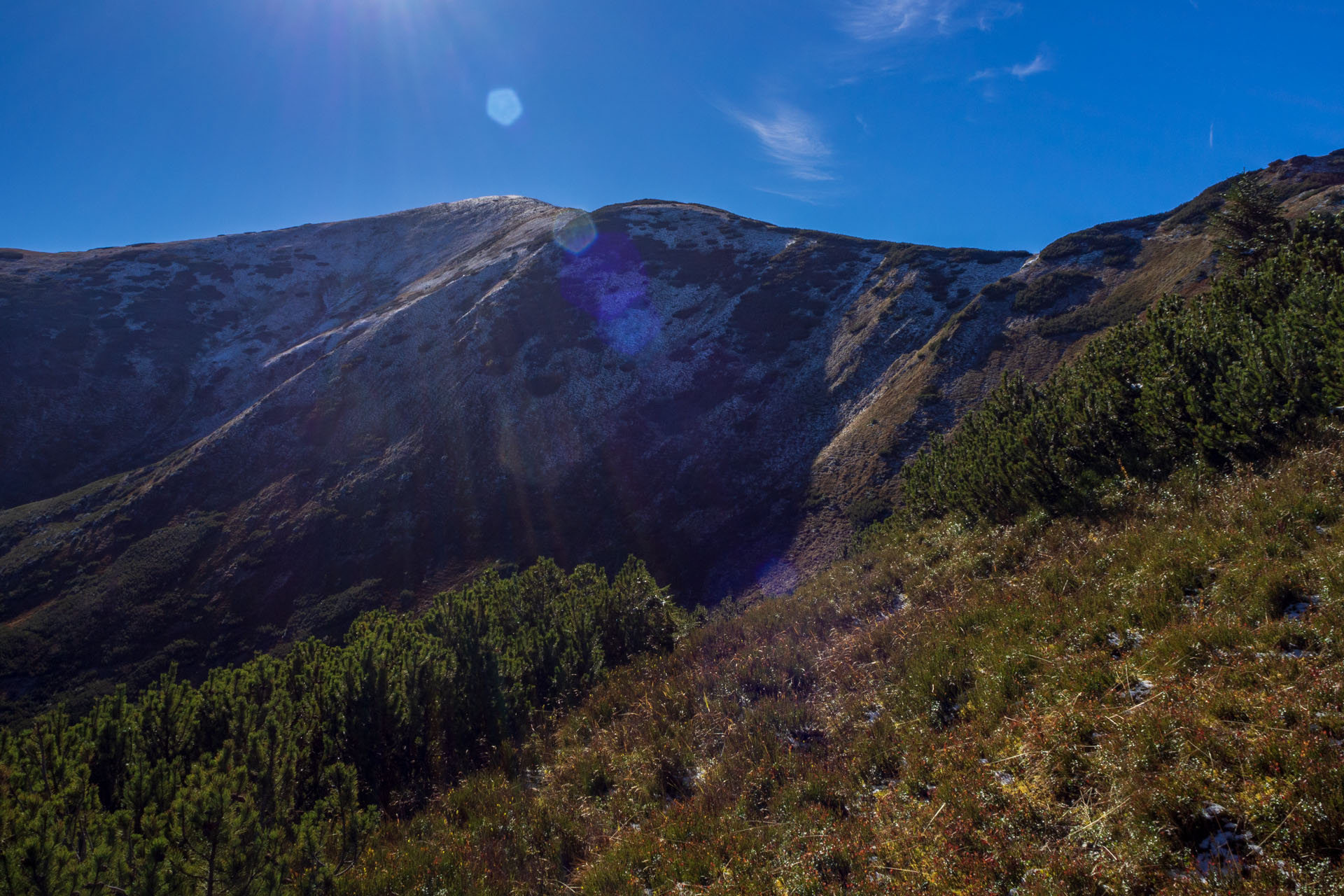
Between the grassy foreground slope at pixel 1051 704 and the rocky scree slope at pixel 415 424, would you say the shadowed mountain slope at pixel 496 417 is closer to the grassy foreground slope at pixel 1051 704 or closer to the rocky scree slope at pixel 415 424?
the rocky scree slope at pixel 415 424

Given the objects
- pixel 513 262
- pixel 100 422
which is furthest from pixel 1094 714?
pixel 100 422

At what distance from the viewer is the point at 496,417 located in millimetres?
41969

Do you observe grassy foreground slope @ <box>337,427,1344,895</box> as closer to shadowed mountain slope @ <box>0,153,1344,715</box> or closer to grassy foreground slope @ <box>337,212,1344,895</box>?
grassy foreground slope @ <box>337,212,1344,895</box>

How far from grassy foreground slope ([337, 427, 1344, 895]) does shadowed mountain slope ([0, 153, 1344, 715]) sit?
721 inches

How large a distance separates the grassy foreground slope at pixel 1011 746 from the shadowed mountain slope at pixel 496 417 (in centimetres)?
1832

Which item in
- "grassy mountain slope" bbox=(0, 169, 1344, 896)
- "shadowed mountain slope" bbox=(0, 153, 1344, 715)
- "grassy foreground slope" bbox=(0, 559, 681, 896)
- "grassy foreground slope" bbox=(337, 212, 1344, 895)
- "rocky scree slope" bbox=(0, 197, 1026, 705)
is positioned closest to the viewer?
"grassy foreground slope" bbox=(337, 212, 1344, 895)

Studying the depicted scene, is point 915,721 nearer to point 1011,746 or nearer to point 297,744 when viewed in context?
point 1011,746

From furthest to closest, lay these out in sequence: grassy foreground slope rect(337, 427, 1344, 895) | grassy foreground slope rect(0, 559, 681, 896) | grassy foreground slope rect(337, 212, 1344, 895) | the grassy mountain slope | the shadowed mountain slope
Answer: the shadowed mountain slope, grassy foreground slope rect(0, 559, 681, 896), the grassy mountain slope, grassy foreground slope rect(337, 212, 1344, 895), grassy foreground slope rect(337, 427, 1344, 895)

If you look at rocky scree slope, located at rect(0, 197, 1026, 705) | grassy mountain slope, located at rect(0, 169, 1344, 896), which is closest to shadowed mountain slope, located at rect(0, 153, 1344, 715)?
rocky scree slope, located at rect(0, 197, 1026, 705)

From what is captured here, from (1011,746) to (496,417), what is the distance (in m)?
40.8

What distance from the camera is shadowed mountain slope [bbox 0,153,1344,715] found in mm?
30734

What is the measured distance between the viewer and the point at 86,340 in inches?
2237

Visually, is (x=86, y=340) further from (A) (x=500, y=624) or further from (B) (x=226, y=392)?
(A) (x=500, y=624)

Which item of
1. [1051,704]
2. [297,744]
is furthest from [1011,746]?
[297,744]
